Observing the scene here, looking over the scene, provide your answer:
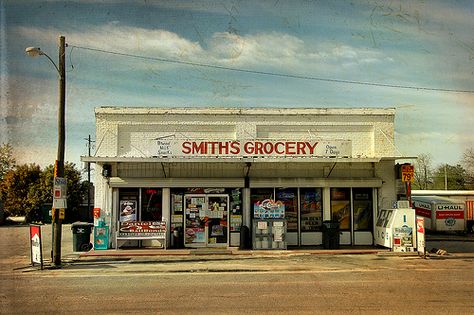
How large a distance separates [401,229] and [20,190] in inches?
1898

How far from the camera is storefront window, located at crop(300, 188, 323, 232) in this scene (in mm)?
21859

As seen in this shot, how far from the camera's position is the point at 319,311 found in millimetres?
8773

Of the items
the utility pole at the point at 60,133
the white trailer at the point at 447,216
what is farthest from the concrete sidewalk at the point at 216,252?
the white trailer at the point at 447,216

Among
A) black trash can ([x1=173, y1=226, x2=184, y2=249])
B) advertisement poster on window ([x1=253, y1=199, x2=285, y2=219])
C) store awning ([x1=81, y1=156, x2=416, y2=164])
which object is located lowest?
black trash can ([x1=173, y1=226, x2=184, y2=249])

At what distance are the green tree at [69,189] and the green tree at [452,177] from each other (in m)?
46.0

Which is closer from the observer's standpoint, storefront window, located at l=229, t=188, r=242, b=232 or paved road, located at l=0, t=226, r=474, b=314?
paved road, located at l=0, t=226, r=474, b=314

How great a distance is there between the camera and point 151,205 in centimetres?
2145

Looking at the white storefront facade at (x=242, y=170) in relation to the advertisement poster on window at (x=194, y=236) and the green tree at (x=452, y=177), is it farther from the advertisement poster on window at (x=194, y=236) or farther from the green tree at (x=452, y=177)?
the green tree at (x=452, y=177)

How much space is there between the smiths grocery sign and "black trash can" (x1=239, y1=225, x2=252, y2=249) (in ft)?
9.69

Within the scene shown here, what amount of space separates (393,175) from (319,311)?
47.2 feet

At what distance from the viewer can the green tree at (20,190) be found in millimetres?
56094

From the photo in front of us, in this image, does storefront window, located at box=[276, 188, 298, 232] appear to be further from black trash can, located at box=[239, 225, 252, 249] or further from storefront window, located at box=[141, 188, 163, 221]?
storefront window, located at box=[141, 188, 163, 221]

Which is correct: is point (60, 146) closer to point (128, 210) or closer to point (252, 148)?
point (128, 210)

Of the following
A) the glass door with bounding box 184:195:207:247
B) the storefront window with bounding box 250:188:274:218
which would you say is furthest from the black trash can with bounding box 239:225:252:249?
the glass door with bounding box 184:195:207:247
